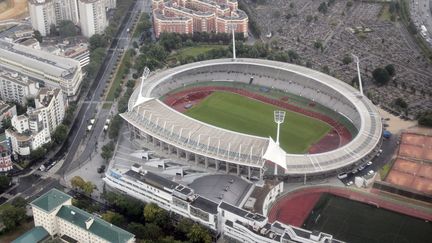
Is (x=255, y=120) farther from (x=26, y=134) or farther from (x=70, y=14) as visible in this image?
(x=70, y=14)

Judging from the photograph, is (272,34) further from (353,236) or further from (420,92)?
(353,236)

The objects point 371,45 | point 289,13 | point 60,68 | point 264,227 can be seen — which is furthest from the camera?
point 289,13

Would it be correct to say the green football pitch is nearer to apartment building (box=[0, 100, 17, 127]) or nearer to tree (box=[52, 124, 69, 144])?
tree (box=[52, 124, 69, 144])

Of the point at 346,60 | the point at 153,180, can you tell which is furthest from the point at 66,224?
the point at 346,60

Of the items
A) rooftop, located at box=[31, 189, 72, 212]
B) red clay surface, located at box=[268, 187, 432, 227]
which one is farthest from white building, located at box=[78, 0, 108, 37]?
red clay surface, located at box=[268, 187, 432, 227]

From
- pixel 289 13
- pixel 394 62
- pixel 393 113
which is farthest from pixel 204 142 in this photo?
pixel 289 13

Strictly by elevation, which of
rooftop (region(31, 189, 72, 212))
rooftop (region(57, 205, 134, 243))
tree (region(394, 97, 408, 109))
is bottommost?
rooftop (region(57, 205, 134, 243))

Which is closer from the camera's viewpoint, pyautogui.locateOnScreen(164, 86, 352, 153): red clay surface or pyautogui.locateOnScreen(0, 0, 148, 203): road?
pyautogui.locateOnScreen(0, 0, 148, 203): road

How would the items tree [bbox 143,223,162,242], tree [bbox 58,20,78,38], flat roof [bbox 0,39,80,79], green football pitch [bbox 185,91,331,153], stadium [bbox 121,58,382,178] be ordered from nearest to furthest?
tree [bbox 143,223,162,242] → stadium [bbox 121,58,382,178] → green football pitch [bbox 185,91,331,153] → flat roof [bbox 0,39,80,79] → tree [bbox 58,20,78,38]
